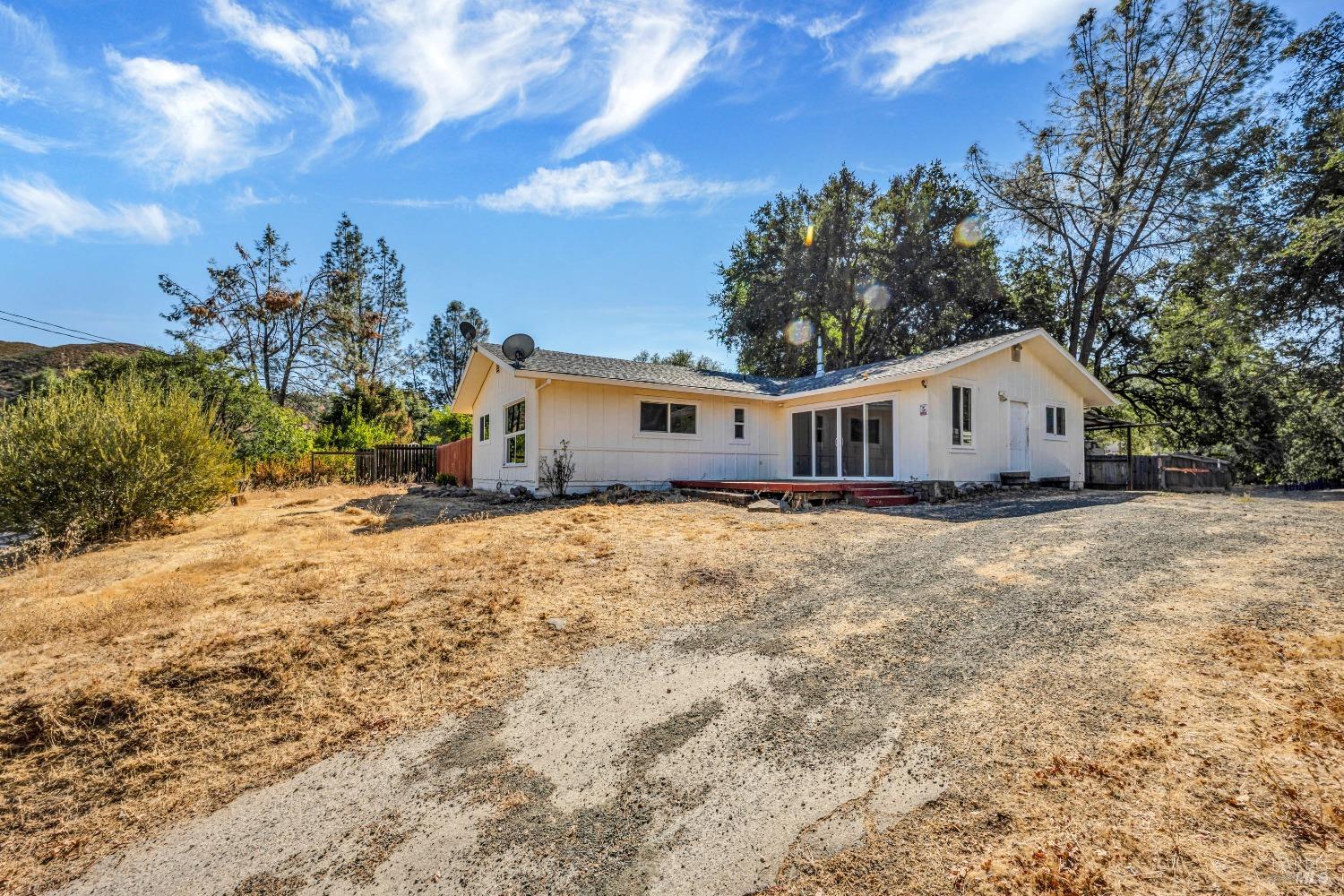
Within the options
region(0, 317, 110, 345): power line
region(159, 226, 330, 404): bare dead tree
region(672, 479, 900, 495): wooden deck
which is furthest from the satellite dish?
region(0, 317, 110, 345): power line

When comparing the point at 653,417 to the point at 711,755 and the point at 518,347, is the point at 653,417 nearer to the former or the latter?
the point at 518,347

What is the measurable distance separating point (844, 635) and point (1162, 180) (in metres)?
23.7

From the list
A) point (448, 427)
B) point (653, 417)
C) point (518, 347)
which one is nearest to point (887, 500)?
point (653, 417)

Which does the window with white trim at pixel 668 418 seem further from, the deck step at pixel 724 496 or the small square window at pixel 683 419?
the deck step at pixel 724 496

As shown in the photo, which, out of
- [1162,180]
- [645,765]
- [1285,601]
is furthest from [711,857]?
[1162,180]

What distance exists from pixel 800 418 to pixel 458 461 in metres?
10.8

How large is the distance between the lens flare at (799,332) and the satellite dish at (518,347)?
55.3 ft

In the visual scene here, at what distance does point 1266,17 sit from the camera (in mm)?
16156

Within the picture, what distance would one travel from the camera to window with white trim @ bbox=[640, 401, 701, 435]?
12.5 metres

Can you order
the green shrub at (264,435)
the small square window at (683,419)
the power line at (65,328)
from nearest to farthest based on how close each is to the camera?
the small square window at (683,419) → the green shrub at (264,435) → the power line at (65,328)

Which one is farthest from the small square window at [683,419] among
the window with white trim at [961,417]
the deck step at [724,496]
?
the window with white trim at [961,417]

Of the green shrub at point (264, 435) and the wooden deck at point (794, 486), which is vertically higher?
the green shrub at point (264, 435)

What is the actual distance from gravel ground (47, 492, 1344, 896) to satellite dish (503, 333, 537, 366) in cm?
871

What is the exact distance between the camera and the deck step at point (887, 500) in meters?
9.98
